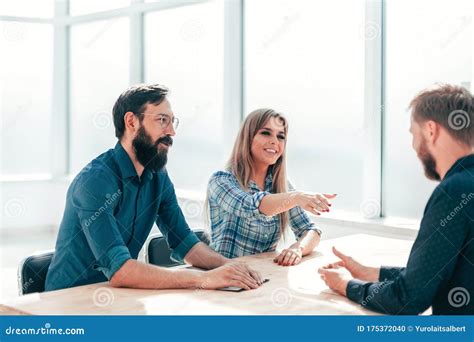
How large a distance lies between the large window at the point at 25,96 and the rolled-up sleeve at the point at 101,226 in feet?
15.2

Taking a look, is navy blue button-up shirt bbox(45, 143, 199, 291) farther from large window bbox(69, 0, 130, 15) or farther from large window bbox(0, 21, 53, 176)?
large window bbox(0, 21, 53, 176)

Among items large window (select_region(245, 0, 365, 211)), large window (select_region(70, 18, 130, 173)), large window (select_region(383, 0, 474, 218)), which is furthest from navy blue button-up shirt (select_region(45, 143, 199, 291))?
large window (select_region(70, 18, 130, 173))

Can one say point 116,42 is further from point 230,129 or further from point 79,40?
point 230,129

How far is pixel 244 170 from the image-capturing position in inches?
112

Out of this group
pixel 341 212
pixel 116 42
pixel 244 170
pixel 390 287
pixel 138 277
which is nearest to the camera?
pixel 390 287

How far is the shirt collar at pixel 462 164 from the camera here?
1597mm

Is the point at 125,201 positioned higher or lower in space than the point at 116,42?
lower

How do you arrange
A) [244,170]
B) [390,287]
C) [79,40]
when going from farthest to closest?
[79,40], [244,170], [390,287]

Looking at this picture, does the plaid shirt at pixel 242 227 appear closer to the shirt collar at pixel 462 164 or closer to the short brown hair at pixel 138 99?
the short brown hair at pixel 138 99

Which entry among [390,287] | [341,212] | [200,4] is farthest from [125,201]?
[200,4]

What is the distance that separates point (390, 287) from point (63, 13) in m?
5.58

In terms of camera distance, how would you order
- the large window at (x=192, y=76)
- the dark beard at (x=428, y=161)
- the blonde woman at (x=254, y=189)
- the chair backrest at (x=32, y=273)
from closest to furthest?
the dark beard at (x=428, y=161)
the chair backrest at (x=32, y=273)
the blonde woman at (x=254, y=189)
the large window at (x=192, y=76)

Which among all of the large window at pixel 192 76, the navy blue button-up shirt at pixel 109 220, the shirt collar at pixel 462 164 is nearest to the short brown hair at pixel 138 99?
the navy blue button-up shirt at pixel 109 220

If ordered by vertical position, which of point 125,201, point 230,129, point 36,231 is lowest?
point 36,231
